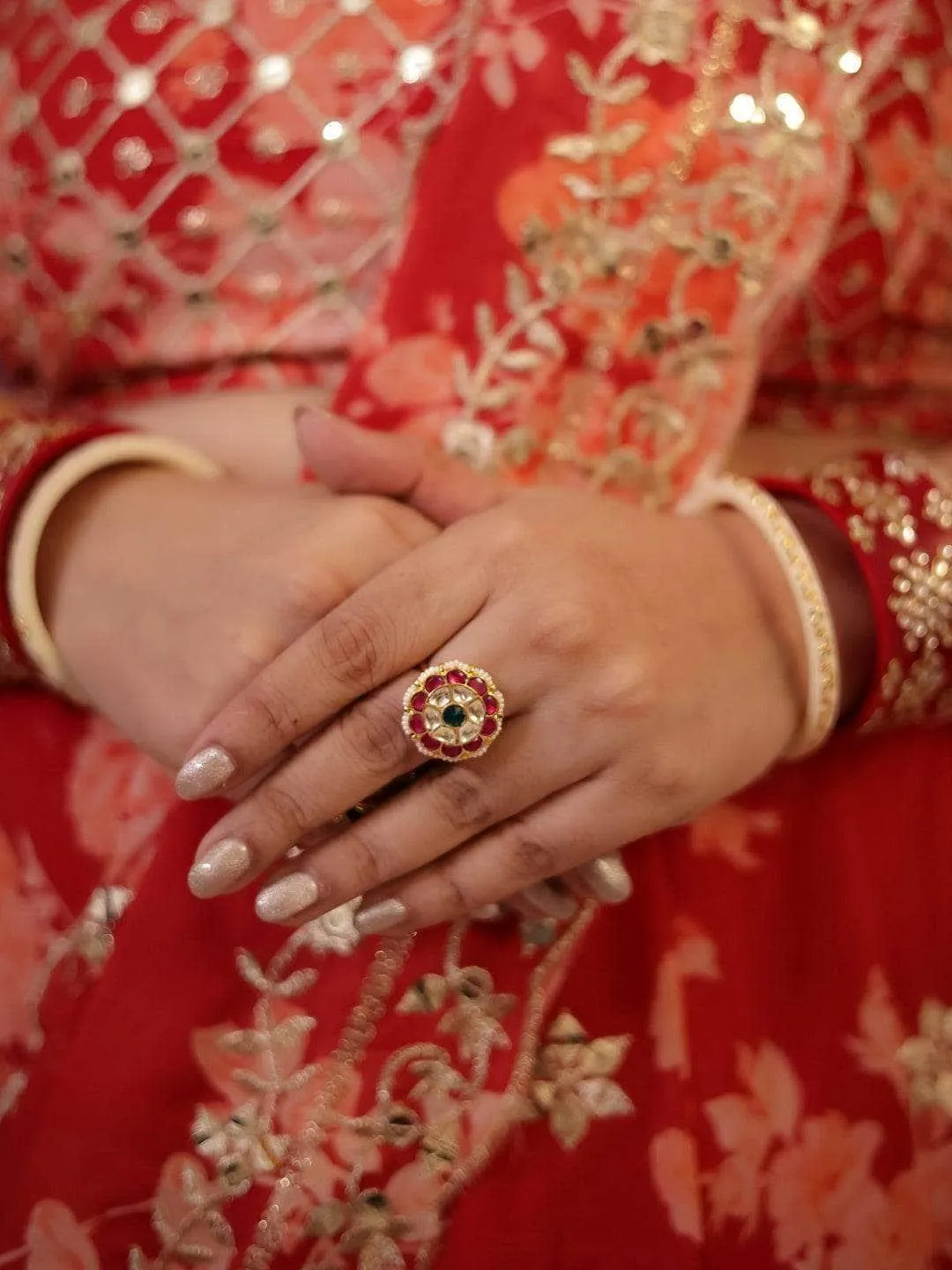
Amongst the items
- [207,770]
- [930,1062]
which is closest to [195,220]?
[207,770]

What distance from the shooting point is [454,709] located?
0.46m

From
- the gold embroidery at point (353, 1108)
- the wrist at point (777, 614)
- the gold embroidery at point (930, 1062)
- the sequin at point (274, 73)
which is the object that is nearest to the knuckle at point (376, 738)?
the gold embroidery at point (353, 1108)

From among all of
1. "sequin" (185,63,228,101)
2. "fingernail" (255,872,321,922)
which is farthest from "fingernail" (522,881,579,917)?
"sequin" (185,63,228,101)

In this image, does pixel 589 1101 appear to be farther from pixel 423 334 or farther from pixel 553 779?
pixel 423 334

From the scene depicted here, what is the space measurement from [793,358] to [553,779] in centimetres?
38

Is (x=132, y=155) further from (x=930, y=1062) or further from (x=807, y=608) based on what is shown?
(x=930, y=1062)

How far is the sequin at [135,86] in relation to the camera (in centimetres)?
64

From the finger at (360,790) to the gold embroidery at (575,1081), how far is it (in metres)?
0.13

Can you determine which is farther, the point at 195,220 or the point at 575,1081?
the point at 195,220

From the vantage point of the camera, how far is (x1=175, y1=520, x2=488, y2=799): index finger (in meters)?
0.46

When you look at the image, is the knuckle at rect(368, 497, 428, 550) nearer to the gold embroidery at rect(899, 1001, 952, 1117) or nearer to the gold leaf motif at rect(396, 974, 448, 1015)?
the gold leaf motif at rect(396, 974, 448, 1015)

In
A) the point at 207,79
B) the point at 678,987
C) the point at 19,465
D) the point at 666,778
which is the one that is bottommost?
the point at 678,987

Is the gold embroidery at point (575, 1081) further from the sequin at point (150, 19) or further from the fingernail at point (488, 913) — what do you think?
the sequin at point (150, 19)

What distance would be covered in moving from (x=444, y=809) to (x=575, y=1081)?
0.16 meters
